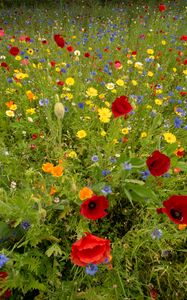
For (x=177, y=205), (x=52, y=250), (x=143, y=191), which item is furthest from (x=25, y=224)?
(x=177, y=205)

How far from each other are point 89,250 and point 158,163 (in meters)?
0.45

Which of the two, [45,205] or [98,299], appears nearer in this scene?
[98,299]

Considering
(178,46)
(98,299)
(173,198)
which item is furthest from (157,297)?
(178,46)

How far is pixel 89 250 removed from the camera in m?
1.13

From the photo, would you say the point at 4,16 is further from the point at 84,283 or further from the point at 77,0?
the point at 84,283

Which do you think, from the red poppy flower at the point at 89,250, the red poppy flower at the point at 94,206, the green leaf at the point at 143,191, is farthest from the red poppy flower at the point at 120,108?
the red poppy flower at the point at 89,250

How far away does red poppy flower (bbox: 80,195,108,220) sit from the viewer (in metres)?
1.19

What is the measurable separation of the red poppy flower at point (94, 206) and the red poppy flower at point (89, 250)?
0.34 ft

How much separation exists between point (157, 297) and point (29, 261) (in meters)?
0.66

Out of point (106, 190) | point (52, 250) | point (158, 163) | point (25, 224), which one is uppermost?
point (158, 163)

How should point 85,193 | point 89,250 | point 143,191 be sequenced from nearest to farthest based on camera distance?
point 89,250 → point 85,193 → point 143,191

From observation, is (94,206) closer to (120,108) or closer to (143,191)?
(143,191)

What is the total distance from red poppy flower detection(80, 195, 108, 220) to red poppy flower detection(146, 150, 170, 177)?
0.23m

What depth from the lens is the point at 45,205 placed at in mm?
1507
